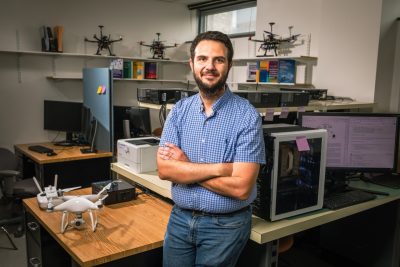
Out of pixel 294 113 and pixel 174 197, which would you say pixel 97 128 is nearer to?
pixel 294 113

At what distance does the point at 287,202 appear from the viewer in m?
1.69

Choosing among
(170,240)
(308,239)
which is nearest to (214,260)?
(170,240)

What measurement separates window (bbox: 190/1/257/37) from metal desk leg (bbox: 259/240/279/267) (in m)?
3.98

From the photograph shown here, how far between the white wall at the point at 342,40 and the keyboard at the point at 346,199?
1618mm

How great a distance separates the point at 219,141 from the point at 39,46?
3.88m

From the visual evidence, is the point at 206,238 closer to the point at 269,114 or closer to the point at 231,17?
the point at 269,114

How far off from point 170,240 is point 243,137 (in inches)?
21.9

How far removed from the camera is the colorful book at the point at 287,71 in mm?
4289

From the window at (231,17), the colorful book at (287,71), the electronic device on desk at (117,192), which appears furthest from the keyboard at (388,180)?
the window at (231,17)

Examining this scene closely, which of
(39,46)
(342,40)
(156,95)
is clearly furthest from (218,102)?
(39,46)

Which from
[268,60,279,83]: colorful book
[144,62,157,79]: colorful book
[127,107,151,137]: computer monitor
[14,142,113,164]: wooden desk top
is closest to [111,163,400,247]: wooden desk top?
[127,107,151,137]: computer monitor

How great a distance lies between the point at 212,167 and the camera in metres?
1.46

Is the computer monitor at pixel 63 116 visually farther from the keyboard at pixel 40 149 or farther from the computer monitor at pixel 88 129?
the keyboard at pixel 40 149

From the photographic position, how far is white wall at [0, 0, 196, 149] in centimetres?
439
